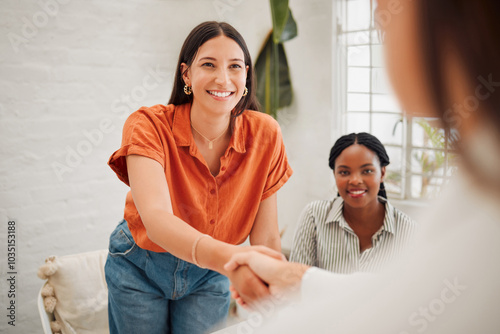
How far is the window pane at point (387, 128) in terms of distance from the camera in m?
3.15

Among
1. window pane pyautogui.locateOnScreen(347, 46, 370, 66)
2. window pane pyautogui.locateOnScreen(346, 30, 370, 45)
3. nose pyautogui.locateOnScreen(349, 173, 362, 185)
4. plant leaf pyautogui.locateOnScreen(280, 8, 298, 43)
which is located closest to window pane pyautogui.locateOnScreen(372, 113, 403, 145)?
window pane pyautogui.locateOnScreen(347, 46, 370, 66)

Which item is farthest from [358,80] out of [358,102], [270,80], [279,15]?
[279,15]

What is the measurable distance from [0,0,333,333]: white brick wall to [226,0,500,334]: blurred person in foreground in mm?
2293

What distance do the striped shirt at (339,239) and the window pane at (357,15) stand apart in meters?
1.63

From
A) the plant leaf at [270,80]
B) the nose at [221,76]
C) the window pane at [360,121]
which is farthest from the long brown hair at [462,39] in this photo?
the window pane at [360,121]

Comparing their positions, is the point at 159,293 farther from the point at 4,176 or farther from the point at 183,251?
the point at 4,176

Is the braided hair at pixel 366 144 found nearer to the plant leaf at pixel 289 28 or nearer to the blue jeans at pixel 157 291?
the blue jeans at pixel 157 291

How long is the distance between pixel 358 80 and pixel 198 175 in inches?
88.9

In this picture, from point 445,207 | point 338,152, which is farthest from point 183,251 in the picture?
point 338,152

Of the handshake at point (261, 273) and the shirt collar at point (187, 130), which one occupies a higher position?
the shirt collar at point (187, 130)

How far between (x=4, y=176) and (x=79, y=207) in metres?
0.42

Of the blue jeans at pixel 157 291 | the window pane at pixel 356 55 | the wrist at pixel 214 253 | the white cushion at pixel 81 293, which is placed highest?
the window pane at pixel 356 55

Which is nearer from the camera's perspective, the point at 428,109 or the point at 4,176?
the point at 428,109

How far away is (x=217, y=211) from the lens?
4.11 ft
